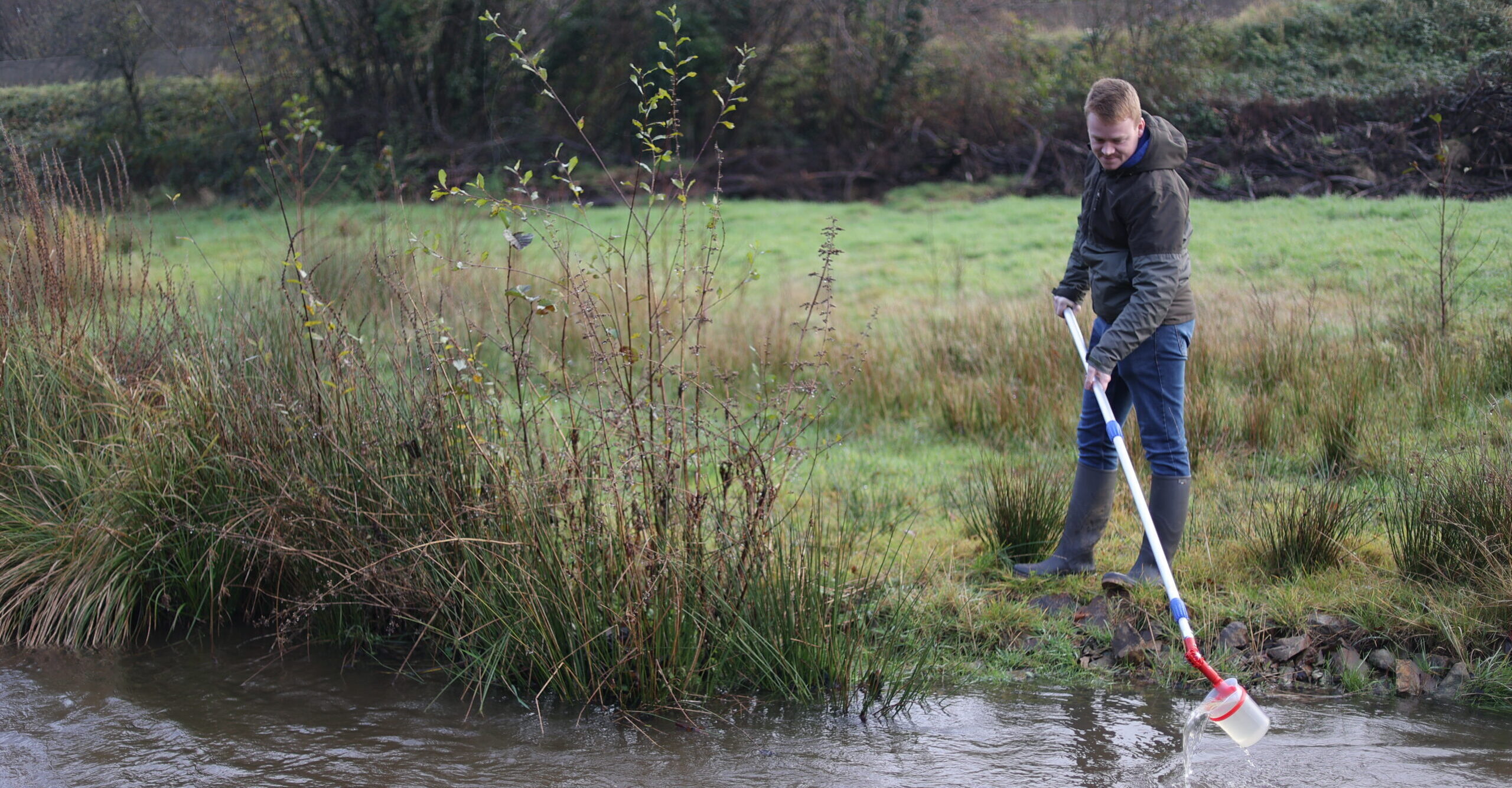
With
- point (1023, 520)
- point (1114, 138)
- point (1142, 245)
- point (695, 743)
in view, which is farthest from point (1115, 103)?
point (695, 743)

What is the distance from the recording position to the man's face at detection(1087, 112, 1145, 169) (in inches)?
168

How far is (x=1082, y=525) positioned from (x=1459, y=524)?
1451 millimetres

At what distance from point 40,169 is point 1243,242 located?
33.9ft

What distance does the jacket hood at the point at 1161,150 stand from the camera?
435cm

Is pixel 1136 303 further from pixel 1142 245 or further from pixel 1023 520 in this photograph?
pixel 1023 520

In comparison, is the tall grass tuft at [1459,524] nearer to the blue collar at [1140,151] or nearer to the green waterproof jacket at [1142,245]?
the green waterproof jacket at [1142,245]

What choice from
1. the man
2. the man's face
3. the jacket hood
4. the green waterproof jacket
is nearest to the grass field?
the man

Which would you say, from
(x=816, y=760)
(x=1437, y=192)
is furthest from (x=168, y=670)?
(x=1437, y=192)

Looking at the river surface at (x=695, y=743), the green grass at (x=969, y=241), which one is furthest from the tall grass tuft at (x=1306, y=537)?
the green grass at (x=969, y=241)

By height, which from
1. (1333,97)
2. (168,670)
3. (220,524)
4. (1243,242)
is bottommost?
(168,670)

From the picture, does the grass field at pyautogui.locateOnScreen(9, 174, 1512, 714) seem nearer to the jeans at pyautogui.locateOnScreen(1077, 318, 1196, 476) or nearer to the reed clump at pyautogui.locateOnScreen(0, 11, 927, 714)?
the reed clump at pyautogui.locateOnScreen(0, 11, 927, 714)

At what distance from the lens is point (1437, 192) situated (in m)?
8.84

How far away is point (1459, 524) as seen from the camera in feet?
14.5

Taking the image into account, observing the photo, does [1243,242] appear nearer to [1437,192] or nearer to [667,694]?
[1437,192]
